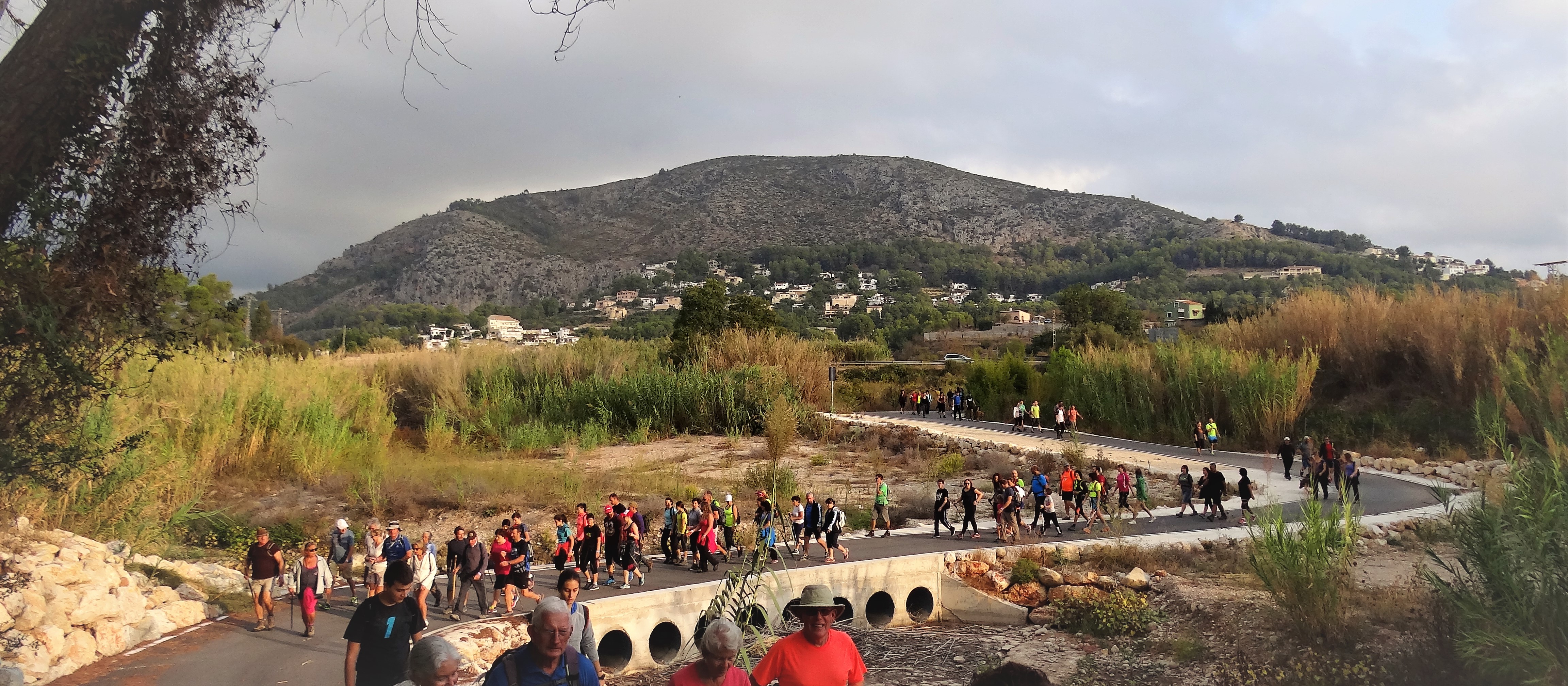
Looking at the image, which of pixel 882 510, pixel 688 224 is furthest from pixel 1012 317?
pixel 882 510

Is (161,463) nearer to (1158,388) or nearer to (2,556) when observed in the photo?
(2,556)

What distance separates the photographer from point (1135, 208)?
13712 centimetres

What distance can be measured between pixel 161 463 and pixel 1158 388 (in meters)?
25.9

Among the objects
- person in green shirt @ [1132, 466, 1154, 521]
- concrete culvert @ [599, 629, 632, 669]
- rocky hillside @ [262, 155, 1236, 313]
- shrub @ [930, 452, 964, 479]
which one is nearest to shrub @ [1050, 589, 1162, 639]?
person in green shirt @ [1132, 466, 1154, 521]

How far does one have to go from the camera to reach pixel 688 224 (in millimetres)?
136875

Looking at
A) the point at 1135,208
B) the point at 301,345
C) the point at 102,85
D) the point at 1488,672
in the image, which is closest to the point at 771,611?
the point at 1488,672

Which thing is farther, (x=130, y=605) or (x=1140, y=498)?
(x=1140, y=498)

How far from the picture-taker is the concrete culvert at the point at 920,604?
1362 cm

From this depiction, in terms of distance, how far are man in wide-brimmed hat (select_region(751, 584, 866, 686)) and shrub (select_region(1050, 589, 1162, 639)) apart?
8.86 metres

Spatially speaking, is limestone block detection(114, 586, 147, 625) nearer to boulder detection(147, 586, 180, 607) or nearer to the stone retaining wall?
the stone retaining wall

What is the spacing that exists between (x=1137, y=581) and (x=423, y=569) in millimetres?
9858

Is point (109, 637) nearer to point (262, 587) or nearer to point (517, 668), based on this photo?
point (262, 587)

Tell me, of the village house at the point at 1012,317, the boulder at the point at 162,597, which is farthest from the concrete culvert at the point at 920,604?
the village house at the point at 1012,317

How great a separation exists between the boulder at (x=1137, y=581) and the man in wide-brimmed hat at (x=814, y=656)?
975 centimetres
